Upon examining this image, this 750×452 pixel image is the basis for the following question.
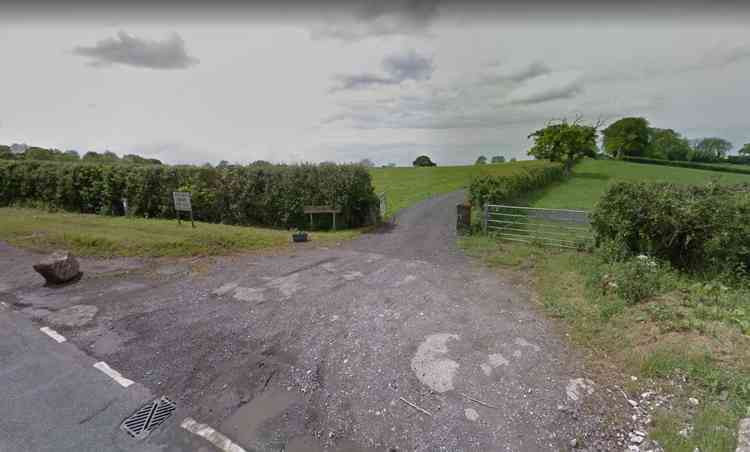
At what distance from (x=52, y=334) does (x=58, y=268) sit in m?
2.49

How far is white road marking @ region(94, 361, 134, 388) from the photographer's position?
119 inches

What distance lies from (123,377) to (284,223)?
8085 mm

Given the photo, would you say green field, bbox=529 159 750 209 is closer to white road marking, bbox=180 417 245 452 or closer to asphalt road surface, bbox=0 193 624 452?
asphalt road surface, bbox=0 193 624 452

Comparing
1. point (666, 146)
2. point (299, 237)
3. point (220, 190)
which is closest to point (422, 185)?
point (220, 190)

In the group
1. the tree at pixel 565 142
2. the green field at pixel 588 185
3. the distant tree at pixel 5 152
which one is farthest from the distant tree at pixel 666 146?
the distant tree at pixel 5 152

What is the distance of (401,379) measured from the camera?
10.0ft

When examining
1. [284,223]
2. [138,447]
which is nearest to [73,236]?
[284,223]

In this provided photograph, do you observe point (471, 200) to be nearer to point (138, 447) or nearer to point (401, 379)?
point (401, 379)

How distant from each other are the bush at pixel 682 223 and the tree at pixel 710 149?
281 feet

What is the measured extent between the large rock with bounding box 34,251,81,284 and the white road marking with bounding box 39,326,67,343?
2099 mm

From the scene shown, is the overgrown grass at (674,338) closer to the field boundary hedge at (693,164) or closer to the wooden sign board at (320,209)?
the wooden sign board at (320,209)

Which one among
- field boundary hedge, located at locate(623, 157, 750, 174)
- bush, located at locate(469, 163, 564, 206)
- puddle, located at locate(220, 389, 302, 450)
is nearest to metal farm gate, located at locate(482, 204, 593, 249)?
bush, located at locate(469, 163, 564, 206)

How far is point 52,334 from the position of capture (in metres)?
3.98

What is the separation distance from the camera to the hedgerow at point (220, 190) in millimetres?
10555
